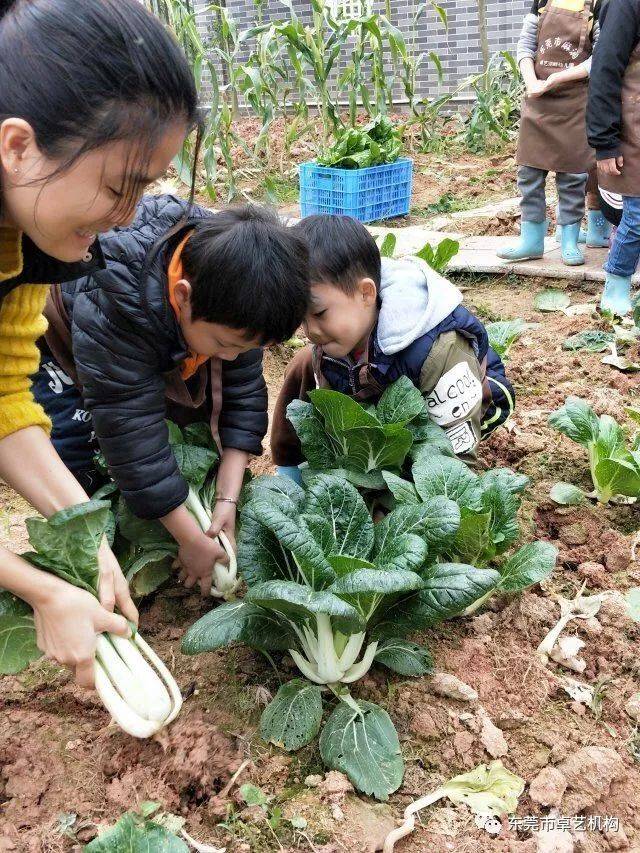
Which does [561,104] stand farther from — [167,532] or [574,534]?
[167,532]

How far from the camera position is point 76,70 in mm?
1283

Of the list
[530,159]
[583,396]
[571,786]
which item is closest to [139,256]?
[571,786]

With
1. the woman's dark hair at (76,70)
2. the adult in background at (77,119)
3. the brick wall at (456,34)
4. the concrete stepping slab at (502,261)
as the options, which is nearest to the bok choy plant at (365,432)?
the adult in background at (77,119)

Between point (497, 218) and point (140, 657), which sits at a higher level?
point (140, 657)

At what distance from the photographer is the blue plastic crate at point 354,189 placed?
6.58 m

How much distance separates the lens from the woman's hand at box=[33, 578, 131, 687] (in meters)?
1.67

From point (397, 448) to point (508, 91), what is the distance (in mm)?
8879

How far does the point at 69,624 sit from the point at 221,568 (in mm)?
782

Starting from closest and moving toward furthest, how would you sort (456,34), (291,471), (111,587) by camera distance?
1. (111,587)
2. (291,471)
3. (456,34)

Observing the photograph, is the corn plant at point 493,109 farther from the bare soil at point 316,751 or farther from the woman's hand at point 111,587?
the woman's hand at point 111,587

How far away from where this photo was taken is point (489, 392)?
293cm

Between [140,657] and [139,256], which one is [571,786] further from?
Answer: [139,256]

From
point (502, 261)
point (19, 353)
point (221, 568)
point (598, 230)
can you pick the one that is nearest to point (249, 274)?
point (19, 353)

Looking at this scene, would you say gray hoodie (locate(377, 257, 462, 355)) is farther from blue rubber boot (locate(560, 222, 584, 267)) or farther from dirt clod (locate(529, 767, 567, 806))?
blue rubber boot (locate(560, 222, 584, 267))
